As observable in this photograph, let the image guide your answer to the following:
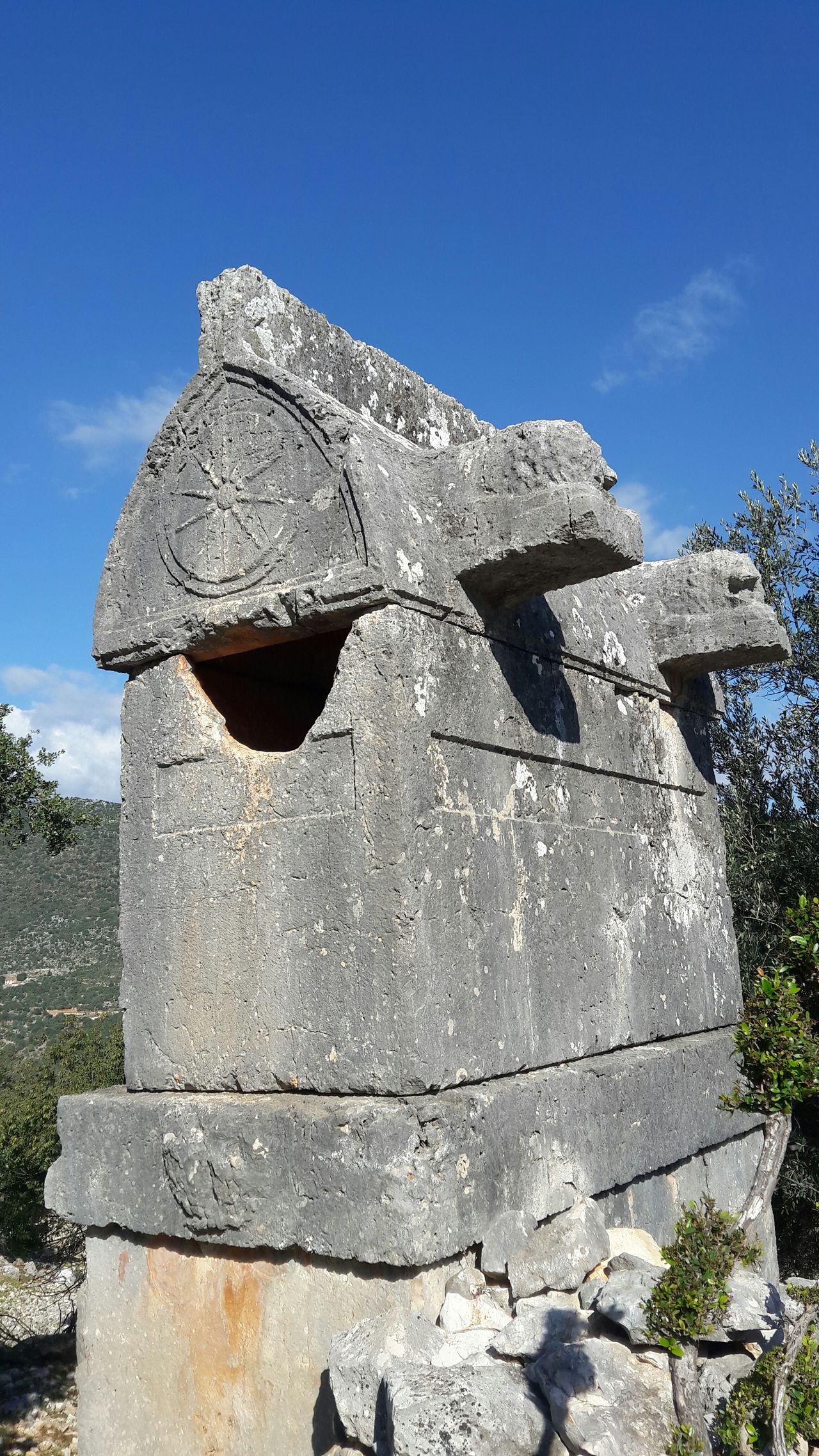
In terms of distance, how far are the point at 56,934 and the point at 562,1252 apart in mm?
23014

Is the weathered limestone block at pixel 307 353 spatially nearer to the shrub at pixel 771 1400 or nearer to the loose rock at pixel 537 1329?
the loose rock at pixel 537 1329

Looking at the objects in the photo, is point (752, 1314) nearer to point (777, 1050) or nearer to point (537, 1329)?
point (537, 1329)

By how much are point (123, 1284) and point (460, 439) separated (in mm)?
3354

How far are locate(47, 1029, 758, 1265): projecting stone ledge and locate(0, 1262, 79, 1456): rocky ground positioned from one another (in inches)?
113

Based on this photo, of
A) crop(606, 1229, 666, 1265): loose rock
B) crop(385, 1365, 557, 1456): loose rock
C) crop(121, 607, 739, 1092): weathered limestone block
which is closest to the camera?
crop(385, 1365, 557, 1456): loose rock

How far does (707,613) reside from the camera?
5.21m

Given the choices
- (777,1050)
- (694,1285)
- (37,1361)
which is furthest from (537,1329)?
(37,1361)

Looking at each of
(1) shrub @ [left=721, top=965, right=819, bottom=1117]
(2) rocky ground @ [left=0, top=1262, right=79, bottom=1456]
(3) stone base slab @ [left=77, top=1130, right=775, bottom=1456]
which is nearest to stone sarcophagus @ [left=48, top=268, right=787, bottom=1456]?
(3) stone base slab @ [left=77, top=1130, right=775, bottom=1456]

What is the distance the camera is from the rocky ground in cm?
761

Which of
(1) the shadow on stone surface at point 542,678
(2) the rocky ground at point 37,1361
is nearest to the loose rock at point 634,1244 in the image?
(1) the shadow on stone surface at point 542,678

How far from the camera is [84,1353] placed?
12.4 ft

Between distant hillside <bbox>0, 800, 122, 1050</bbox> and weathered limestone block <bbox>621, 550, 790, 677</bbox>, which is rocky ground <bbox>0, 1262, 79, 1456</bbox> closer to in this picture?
weathered limestone block <bbox>621, 550, 790, 677</bbox>

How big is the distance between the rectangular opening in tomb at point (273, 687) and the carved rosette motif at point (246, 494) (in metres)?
0.41

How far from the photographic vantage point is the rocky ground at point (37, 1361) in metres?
7.61
